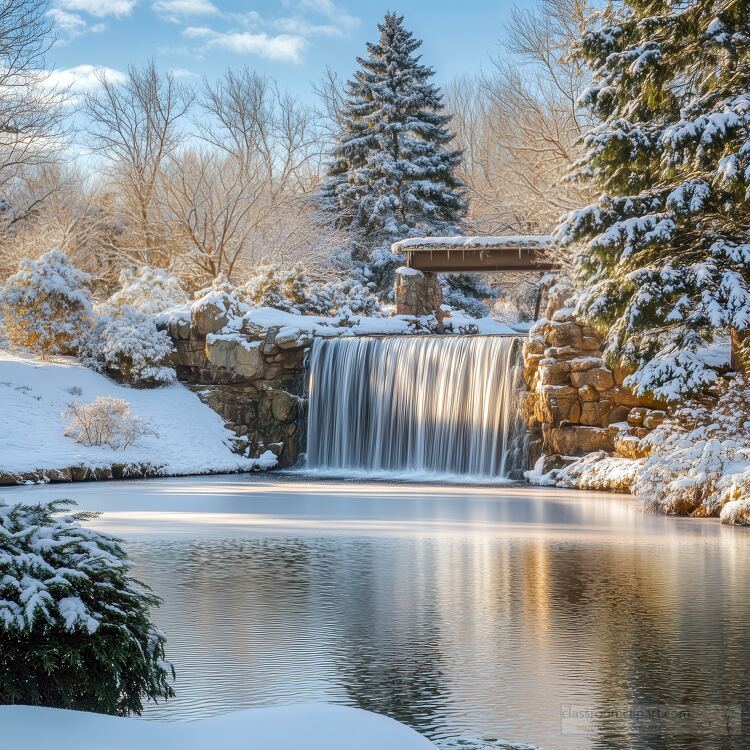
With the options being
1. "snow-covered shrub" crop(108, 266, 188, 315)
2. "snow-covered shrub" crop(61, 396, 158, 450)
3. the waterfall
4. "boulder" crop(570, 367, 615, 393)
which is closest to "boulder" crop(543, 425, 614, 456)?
"boulder" crop(570, 367, 615, 393)

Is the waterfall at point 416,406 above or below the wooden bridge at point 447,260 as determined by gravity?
below

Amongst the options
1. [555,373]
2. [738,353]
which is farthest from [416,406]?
[738,353]

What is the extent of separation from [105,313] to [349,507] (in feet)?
Answer: 44.8

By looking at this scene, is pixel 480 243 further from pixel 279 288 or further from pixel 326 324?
pixel 279 288

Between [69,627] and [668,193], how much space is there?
1304cm

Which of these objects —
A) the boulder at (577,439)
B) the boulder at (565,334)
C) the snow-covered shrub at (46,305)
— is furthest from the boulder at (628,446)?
the snow-covered shrub at (46,305)

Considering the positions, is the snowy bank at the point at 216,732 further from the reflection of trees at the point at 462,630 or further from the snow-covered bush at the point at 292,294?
the snow-covered bush at the point at 292,294

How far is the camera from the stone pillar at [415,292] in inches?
993

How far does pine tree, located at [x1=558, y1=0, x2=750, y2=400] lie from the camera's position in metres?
14.3

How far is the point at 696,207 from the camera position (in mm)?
14297

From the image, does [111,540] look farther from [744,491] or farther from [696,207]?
[696,207]

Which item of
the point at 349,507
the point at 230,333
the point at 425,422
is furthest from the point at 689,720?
the point at 230,333

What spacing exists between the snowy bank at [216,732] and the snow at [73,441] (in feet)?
47.8

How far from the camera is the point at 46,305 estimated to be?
23.1 m
